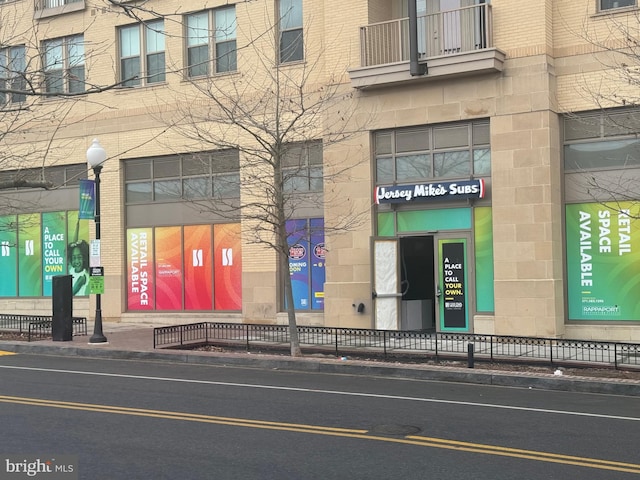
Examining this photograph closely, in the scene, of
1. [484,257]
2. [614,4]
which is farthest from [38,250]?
[614,4]

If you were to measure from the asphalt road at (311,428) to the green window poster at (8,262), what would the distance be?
13.9 meters

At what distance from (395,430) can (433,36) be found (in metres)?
12.8

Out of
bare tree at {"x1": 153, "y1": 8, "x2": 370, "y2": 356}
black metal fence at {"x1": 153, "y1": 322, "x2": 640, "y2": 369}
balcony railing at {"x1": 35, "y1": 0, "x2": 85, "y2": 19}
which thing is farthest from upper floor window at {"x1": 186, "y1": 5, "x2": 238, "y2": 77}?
black metal fence at {"x1": 153, "y1": 322, "x2": 640, "y2": 369}

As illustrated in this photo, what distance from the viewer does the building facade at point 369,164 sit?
17125mm

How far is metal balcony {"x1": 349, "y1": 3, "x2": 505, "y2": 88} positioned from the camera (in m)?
17.6

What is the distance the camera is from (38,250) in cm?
2519

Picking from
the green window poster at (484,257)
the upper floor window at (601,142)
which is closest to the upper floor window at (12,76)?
the green window poster at (484,257)

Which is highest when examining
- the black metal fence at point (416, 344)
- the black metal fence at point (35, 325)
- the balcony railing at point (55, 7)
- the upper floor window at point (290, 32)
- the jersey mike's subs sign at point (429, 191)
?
the balcony railing at point (55, 7)

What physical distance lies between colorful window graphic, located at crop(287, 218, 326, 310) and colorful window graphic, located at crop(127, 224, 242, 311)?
1.74 meters

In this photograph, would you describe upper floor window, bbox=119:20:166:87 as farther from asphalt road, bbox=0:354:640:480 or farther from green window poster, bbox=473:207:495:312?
asphalt road, bbox=0:354:640:480

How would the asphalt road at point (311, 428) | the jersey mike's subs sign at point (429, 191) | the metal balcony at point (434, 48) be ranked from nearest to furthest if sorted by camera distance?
the asphalt road at point (311, 428), the metal balcony at point (434, 48), the jersey mike's subs sign at point (429, 191)

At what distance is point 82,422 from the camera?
28.5 feet

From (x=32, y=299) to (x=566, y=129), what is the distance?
57.3 feet

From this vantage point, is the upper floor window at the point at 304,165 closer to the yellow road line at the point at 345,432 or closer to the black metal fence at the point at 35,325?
the black metal fence at the point at 35,325
